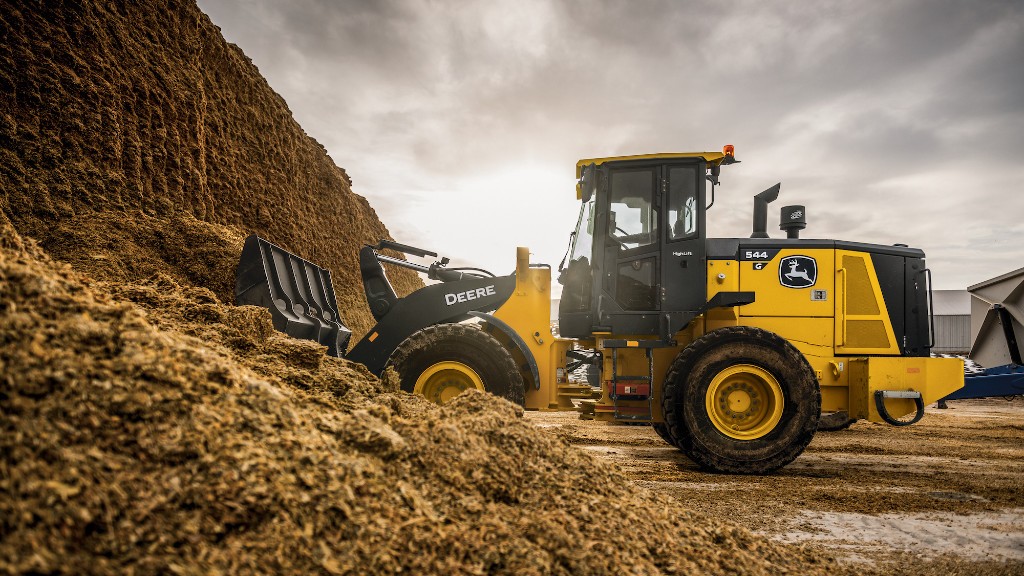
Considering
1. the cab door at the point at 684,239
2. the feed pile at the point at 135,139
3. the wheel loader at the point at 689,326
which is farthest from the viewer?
the feed pile at the point at 135,139

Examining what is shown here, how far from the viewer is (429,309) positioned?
19.4 feet

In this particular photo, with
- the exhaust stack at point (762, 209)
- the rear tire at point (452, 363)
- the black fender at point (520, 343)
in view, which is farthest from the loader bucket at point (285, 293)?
the exhaust stack at point (762, 209)

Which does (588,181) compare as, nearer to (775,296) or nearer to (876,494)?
(775,296)

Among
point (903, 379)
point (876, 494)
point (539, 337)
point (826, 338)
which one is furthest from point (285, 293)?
point (903, 379)

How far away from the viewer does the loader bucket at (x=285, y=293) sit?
531 cm

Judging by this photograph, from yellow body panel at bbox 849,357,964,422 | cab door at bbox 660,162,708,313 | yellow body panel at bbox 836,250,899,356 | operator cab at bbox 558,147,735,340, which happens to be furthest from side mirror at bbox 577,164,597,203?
yellow body panel at bbox 849,357,964,422

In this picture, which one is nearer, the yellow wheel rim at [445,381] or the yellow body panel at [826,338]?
the yellow body panel at [826,338]

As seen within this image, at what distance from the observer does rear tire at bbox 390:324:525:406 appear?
5.35 meters

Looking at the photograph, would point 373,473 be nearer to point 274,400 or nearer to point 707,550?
point 274,400

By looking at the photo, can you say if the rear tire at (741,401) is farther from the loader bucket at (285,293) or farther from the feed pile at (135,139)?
the feed pile at (135,139)

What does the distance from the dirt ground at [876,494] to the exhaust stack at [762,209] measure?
2345 millimetres

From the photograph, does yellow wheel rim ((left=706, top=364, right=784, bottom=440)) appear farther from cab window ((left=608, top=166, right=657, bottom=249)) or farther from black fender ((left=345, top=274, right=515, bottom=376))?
black fender ((left=345, top=274, right=515, bottom=376))

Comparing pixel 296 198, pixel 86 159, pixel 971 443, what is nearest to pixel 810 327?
pixel 971 443

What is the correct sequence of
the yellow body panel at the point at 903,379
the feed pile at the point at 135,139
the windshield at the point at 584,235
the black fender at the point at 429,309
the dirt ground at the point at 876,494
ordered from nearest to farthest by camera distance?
the dirt ground at the point at 876,494, the yellow body panel at the point at 903,379, the windshield at the point at 584,235, the black fender at the point at 429,309, the feed pile at the point at 135,139
